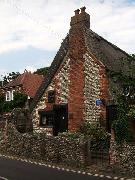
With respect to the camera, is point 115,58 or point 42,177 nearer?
point 42,177

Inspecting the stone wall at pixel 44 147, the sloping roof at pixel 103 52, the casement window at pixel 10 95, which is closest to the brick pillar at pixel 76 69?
the sloping roof at pixel 103 52

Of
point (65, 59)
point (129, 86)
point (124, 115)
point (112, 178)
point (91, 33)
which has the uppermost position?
point (91, 33)

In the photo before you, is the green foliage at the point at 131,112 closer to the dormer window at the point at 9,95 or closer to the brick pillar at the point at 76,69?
the brick pillar at the point at 76,69

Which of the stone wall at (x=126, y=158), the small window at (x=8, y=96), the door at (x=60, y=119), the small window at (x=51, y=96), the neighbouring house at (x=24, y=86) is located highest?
the neighbouring house at (x=24, y=86)

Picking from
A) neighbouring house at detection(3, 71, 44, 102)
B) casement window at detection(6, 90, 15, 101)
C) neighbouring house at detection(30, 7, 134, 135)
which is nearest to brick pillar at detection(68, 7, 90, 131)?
neighbouring house at detection(30, 7, 134, 135)

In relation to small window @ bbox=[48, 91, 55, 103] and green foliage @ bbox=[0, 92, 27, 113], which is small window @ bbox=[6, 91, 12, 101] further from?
small window @ bbox=[48, 91, 55, 103]

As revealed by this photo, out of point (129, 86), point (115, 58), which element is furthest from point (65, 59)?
point (129, 86)

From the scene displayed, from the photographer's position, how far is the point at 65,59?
32.2m

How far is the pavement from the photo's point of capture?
17531mm

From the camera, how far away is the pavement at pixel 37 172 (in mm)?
17531

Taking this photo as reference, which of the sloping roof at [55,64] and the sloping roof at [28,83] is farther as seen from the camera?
the sloping roof at [28,83]

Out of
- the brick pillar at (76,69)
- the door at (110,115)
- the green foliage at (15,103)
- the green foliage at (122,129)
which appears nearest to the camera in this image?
the green foliage at (122,129)

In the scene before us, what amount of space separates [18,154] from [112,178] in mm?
10475

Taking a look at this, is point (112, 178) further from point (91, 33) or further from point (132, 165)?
point (91, 33)
